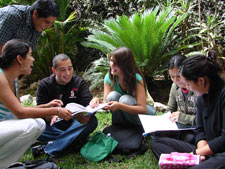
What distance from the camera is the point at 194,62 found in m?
1.75

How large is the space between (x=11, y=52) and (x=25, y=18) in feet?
2.20

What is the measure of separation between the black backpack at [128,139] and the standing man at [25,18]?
1.32m

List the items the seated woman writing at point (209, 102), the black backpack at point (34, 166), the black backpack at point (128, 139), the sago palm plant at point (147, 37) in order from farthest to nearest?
1. the sago palm plant at point (147, 37)
2. the black backpack at point (128, 139)
3. the black backpack at point (34, 166)
4. the seated woman writing at point (209, 102)

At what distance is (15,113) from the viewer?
2.00m

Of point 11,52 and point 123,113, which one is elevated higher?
point 11,52

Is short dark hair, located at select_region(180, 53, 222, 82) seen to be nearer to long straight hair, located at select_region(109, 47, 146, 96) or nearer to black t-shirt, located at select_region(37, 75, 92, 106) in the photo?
long straight hair, located at select_region(109, 47, 146, 96)

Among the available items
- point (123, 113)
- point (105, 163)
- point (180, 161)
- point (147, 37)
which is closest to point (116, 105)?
point (123, 113)

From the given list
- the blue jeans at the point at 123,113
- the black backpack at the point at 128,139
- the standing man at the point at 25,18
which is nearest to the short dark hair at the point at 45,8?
the standing man at the point at 25,18

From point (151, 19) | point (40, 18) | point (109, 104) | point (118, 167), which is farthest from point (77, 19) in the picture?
point (118, 167)

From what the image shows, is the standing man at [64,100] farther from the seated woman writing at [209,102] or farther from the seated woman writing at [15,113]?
the seated woman writing at [209,102]

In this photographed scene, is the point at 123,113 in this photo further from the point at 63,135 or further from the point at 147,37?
the point at 147,37

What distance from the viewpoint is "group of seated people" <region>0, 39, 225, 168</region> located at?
1794mm

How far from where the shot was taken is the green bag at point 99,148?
7.73ft

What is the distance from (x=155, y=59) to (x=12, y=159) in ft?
10.7
